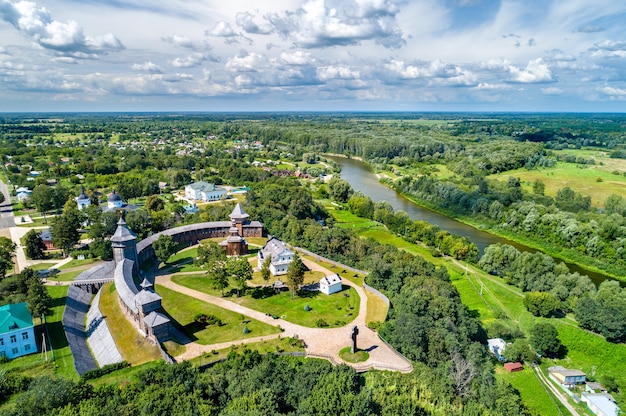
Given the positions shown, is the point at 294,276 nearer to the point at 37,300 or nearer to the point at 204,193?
the point at 37,300

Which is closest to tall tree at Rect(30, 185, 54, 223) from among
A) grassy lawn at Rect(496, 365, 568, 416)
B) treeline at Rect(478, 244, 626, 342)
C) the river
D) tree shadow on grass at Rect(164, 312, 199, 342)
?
tree shadow on grass at Rect(164, 312, 199, 342)

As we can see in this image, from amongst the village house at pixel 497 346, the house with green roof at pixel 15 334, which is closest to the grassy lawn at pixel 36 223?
the house with green roof at pixel 15 334

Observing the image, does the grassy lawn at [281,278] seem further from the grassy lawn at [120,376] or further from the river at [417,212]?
the river at [417,212]

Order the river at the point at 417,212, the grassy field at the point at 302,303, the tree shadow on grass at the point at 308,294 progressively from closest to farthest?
the grassy field at the point at 302,303 → the tree shadow on grass at the point at 308,294 → the river at the point at 417,212

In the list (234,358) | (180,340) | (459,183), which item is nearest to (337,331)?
(234,358)

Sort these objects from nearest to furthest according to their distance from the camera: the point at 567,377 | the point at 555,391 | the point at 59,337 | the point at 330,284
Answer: the point at 555,391 < the point at 567,377 < the point at 59,337 < the point at 330,284

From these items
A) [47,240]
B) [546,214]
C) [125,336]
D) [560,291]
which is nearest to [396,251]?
[560,291]

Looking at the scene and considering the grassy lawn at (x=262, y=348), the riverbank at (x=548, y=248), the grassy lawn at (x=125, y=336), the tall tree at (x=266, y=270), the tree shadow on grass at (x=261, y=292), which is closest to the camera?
the grassy lawn at (x=262, y=348)
